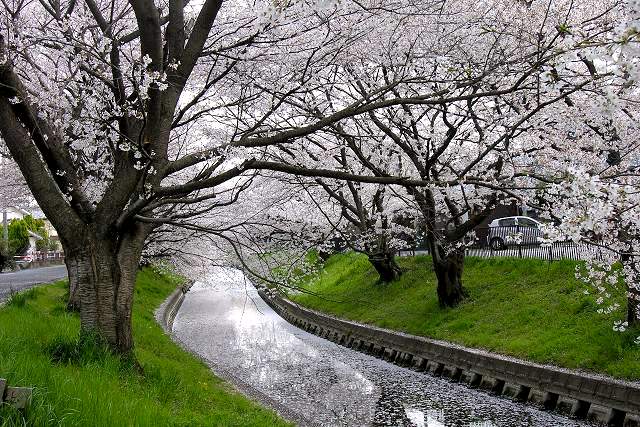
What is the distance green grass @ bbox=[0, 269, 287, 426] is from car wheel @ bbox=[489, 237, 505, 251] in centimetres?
1428

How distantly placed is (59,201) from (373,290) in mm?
19469

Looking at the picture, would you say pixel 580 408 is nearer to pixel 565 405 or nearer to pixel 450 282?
pixel 565 405

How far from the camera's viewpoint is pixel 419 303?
21.2m

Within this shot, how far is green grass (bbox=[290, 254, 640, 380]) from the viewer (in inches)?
492

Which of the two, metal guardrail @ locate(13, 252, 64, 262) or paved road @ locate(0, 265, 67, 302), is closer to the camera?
paved road @ locate(0, 265, 67, 302)

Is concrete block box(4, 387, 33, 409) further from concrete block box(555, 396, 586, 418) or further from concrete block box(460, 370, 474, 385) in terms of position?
concrete block box(460, 370, 474, 385)

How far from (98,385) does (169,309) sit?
22.4m

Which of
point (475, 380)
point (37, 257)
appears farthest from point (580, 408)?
point (37, 257)

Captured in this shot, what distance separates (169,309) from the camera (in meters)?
27.6

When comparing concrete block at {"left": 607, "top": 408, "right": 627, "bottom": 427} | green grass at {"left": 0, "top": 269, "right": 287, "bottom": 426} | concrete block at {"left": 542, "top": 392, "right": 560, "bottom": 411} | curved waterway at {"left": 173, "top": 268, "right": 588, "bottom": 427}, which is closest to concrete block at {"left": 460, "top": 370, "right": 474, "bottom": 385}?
curved waterway at {"left": 173, "top": 268, "right": 588, "bottom": 427}

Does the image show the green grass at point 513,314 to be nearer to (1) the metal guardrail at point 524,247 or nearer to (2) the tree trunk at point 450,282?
(2) the tree trunk at point 450,282

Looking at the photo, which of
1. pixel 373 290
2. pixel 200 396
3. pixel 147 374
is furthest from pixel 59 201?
pixel 373 290

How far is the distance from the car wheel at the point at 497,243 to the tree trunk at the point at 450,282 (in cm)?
443

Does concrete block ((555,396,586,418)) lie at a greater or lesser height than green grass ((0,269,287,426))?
greater
